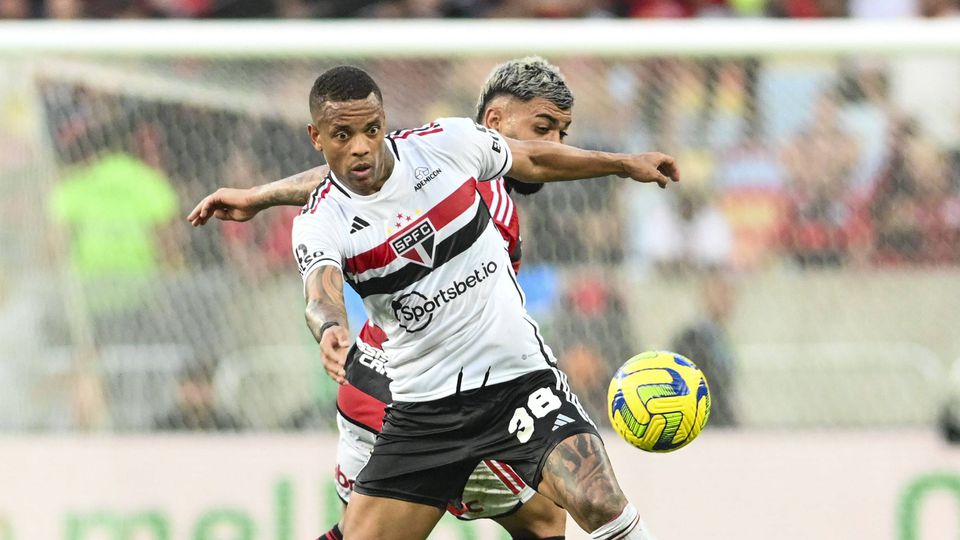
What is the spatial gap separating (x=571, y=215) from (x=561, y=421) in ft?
11.7

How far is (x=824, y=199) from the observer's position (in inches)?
321

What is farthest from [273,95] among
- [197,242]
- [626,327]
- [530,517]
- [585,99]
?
[530,517]

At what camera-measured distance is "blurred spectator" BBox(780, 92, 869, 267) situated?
8.11 metres

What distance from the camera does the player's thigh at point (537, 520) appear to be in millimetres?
5547

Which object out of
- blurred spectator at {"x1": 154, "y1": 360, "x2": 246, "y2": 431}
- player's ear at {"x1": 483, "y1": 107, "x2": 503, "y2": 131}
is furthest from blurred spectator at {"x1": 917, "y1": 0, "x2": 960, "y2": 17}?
blurred spectator at {"x1": 154, "y1": 360, "x2": 246, "y2": 431}

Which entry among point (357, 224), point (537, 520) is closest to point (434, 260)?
point (357, 224)

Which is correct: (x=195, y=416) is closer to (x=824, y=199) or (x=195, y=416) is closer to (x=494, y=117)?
(x=494, y=117)

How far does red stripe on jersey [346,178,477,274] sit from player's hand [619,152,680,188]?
531 millimetres

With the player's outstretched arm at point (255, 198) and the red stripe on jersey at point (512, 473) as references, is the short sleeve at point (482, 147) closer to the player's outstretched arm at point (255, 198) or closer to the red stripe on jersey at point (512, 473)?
the player's outstretched arm at point (255, 198)

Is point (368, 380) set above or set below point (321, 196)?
below

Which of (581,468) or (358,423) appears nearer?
(581,468)

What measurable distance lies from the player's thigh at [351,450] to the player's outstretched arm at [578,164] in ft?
4.29

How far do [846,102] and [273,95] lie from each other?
10.6ft

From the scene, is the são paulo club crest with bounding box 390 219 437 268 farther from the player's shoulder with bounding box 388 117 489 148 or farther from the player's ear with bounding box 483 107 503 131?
the player's ear with bounding box 483 107 503 131
